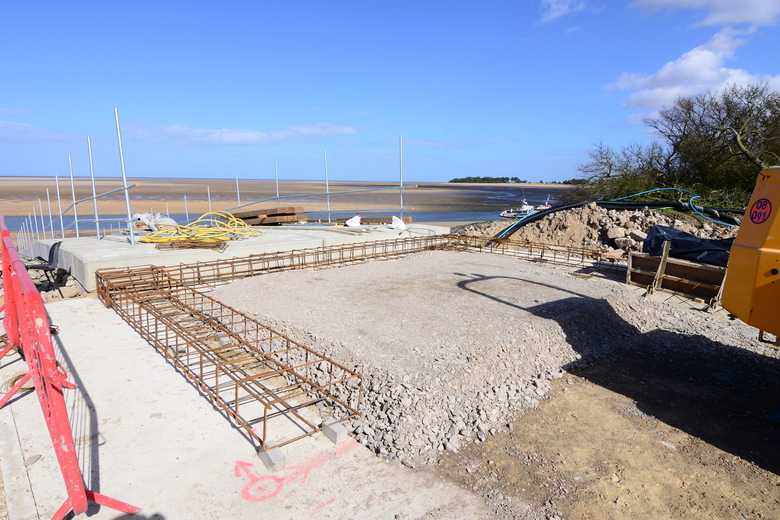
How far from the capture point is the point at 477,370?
5637mm

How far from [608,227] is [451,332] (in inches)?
451

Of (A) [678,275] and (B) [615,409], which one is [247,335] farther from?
(A) [678,275]

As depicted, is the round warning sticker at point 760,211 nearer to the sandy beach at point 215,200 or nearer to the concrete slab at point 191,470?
the concrete slab at point 191,470

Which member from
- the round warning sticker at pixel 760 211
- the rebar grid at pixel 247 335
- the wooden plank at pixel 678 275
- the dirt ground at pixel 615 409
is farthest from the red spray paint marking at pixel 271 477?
the wooden plank at pixel 678 275

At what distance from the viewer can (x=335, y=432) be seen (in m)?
4.46

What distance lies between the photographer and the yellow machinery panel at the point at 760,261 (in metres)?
4.50

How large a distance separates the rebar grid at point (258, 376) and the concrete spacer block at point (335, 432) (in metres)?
0.11

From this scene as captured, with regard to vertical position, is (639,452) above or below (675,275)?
below

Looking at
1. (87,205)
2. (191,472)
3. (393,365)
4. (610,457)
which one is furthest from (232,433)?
(87,205)

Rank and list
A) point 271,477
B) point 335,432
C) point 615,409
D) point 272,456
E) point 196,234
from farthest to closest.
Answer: point 196,234 → point 615,409 → point 335,432 → point 272,456 → point 271,477

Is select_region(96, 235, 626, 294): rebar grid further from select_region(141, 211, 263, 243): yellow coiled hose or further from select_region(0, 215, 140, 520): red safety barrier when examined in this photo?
select_region(0, 215, 140, 520): red safety barrier

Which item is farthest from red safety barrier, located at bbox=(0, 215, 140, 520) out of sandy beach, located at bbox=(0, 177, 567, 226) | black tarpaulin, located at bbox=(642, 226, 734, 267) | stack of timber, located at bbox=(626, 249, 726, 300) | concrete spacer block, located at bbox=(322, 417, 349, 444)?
black tarpaulin, located at bbox=(642, 226, 734, 267)

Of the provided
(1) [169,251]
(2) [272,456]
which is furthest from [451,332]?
(1) [169,251]

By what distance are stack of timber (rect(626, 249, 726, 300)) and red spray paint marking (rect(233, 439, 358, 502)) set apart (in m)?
9.01
